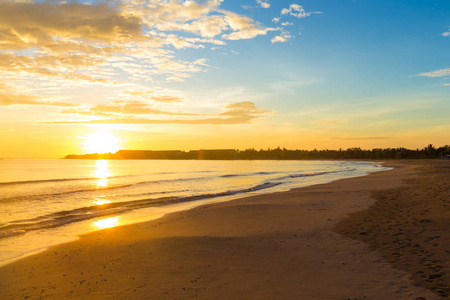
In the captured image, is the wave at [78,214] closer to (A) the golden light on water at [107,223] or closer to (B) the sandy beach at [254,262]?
(A) the golden light on water at [107,223]

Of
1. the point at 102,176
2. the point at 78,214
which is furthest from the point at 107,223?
the point at 102,176

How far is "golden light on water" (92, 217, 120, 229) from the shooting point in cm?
1444

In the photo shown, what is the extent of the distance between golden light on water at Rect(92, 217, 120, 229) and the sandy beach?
1.64 m

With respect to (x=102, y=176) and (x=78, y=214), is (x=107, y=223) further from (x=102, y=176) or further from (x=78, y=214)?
(x=102, y=176)

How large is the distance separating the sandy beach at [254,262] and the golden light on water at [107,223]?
5.38 feet

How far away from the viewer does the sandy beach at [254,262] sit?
6195 millimetres

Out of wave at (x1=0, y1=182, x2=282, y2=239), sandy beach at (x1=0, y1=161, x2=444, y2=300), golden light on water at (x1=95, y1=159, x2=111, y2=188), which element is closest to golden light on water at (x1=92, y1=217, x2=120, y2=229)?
wave at (x1=0, y1=182, x2=282, y2=239)

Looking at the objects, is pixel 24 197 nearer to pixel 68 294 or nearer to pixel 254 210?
pixel 254 210

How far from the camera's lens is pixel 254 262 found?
7.85 meters

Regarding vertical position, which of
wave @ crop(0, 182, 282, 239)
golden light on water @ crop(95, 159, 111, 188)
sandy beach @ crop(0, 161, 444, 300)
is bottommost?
golden light on water @ crop(95, 159, 111, 188)

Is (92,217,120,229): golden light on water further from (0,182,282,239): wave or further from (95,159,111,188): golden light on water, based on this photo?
(95,159,111,188): golden light on water

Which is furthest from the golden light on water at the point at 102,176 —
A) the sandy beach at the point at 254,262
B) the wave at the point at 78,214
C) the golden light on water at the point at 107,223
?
the sandy beach at the point at 254,262

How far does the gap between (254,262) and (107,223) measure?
395 inches

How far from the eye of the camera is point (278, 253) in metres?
8.56
